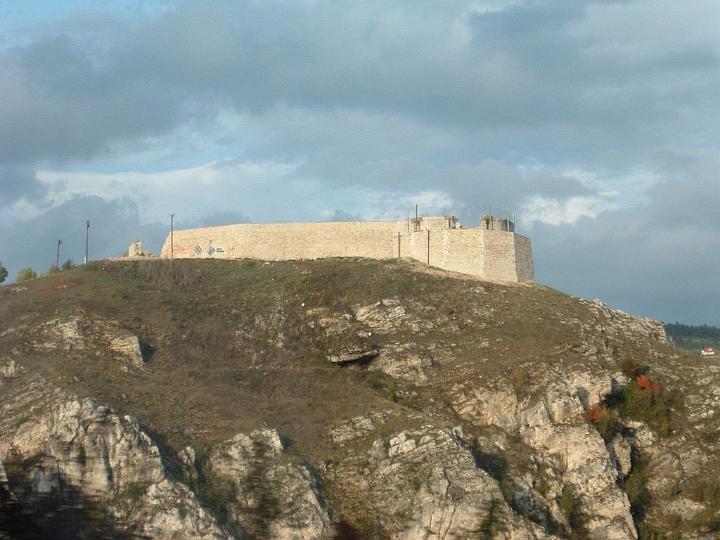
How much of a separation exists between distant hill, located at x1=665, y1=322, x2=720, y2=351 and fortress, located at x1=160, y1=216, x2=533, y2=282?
7773 cm

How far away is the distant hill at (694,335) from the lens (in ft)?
474

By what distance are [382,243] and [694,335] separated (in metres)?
101

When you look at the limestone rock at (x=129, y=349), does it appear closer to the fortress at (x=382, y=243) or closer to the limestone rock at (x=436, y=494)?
the limestone rock at (x=436, y=494)

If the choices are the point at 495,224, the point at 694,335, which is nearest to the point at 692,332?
the point at 694,335

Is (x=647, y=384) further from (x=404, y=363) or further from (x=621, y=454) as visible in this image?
(x=404, y=363)

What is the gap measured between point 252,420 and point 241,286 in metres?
17.8

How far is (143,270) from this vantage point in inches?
2721

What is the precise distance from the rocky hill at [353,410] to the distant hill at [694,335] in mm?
85222

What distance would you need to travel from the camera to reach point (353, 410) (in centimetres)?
5225

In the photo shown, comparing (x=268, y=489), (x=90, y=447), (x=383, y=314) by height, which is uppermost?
(x=383, y=314)

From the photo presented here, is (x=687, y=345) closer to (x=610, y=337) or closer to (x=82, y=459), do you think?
(x=610, y=337)

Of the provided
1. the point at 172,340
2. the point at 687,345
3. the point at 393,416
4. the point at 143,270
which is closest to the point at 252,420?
the point at 393,416

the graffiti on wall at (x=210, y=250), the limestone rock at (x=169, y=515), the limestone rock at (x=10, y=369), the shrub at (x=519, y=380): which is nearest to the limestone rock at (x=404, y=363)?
the shrub at (x=519, y=380)

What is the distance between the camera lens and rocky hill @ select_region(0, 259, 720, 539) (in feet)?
150
